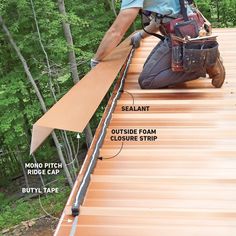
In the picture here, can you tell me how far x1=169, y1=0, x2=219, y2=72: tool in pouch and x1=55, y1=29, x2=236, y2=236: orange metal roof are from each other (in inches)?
12.3

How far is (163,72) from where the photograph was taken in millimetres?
3777

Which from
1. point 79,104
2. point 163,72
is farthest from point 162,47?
point 79,104

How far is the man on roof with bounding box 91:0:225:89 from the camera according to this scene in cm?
339

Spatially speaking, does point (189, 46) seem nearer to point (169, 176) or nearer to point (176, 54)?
point (176, 54)

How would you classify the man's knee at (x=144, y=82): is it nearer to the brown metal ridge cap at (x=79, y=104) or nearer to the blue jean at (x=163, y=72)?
the blue jean at (x=163, y=72)

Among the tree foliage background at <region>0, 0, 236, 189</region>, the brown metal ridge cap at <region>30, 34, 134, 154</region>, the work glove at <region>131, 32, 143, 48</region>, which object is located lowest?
the tree foliage background at <region>0, 0, 236, 189</region>

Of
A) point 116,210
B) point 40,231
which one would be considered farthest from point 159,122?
point 40,231

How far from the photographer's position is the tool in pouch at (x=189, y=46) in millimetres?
3455

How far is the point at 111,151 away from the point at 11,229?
8.54 metres

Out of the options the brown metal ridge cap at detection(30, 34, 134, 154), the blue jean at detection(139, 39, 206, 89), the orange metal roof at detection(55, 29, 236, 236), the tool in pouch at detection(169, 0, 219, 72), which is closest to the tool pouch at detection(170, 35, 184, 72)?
the tool in pouch at detection(169, 0, 219, 72)

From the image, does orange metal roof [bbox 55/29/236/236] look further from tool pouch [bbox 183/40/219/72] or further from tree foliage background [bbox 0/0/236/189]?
tree foliage background [bbox 0/0/236/189]

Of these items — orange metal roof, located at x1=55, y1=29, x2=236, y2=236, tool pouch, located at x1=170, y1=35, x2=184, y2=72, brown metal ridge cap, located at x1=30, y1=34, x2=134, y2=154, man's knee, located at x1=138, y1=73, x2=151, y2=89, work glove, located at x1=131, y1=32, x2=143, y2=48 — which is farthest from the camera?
work glove, located at x1=131, y1=32, x2=143, y2=48

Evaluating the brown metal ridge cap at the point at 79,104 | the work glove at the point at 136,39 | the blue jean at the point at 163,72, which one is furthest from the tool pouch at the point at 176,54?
the work glove at the point at 136,39

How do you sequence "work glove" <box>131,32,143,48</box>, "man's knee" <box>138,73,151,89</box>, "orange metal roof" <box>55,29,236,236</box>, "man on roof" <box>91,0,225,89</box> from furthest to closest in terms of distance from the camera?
"work glove" <box>131,32,143,48</box>
"man's knee" <box>138,73,151,89</box>
"man on roof" <box>91,0,225,89</box>
"orange metal roof" <box>55,29,236,236</box>
